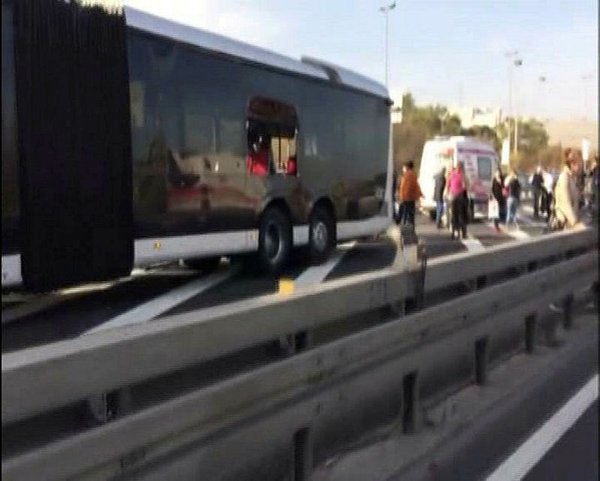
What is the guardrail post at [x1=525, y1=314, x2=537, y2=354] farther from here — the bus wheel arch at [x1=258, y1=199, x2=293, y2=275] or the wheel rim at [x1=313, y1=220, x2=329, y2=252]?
the bus wheel arch at [x1=258, y1=199, x2=293, y2=275]

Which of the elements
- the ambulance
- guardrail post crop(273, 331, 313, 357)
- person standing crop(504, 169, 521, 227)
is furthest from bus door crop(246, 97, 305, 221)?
person standing crop(504, 169, 521, 227)

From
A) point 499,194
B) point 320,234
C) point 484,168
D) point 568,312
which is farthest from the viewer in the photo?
point 568,312

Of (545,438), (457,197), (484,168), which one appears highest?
(484,168)

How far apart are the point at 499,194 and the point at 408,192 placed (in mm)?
3354

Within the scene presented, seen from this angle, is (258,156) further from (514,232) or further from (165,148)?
(514,232)

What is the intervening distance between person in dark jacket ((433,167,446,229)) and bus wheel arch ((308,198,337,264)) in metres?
1.04

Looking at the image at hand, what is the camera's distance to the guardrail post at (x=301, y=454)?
414cm

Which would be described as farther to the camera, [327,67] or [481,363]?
[481,363]

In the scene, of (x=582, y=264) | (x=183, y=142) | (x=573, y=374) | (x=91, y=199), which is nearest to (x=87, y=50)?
(x=91, y=199)

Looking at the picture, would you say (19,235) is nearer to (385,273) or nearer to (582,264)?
(385,273)

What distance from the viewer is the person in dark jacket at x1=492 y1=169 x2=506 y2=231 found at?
287 inches

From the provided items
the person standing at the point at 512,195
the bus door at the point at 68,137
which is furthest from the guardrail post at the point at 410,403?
the person standing at the point at 512,195

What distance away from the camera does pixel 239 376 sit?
11.9 ft

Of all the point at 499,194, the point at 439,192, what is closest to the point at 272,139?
the point at 439,192
